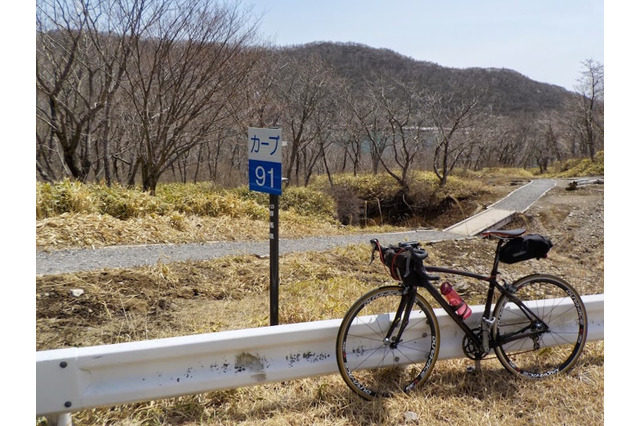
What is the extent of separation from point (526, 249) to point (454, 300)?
0.53 meters

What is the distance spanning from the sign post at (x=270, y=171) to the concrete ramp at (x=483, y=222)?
26.4ft

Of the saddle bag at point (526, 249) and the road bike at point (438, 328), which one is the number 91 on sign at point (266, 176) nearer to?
the road bike at point (438, 328)

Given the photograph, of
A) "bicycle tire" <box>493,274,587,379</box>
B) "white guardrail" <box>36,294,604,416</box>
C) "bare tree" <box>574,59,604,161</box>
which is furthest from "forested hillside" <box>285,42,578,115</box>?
"white guardrail" <box>36,294,604,416</box>

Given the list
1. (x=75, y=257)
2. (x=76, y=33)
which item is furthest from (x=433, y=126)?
(x=75, y=257)

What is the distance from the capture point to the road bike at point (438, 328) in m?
2.64

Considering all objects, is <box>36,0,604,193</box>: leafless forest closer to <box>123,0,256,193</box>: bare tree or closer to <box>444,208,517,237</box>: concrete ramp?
<box>123,0,256,193</box>: bare tree

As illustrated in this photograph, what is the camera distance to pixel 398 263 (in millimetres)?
2613

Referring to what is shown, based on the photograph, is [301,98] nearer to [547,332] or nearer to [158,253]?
[158,253]

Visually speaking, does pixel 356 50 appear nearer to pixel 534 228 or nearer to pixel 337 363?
pixel 534 228

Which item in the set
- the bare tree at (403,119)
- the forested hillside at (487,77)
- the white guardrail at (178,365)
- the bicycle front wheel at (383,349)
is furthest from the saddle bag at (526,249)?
the forested hillside at (487,77)

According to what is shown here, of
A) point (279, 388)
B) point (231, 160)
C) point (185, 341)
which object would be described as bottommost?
point (279, 388)

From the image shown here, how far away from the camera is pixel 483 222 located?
12.4 metres

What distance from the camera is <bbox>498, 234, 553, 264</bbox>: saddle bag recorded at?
277 cm

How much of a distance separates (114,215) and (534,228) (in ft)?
34.0
